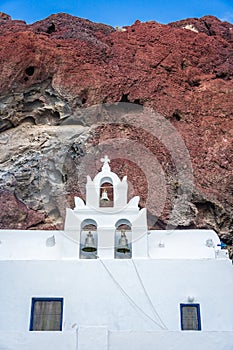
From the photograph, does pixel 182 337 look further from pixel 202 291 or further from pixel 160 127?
pixel 160 127

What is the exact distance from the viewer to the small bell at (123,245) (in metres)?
15.8

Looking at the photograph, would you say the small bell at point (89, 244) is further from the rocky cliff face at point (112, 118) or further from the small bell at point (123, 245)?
the rocky cliff face at point (112, 118)

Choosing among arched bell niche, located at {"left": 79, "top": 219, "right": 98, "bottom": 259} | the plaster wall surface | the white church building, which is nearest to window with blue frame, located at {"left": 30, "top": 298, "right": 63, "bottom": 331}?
the white church building

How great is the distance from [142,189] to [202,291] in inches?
250

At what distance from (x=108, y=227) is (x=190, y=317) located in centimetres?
328

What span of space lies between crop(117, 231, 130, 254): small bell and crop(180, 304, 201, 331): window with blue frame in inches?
90.1

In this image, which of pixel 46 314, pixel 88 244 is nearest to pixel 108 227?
pixel 88 244

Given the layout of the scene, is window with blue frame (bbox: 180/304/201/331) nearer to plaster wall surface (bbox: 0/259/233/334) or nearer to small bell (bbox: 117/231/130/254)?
plaster wall surface (bbox: 0/259/233/334)

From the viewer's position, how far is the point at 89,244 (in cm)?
1578

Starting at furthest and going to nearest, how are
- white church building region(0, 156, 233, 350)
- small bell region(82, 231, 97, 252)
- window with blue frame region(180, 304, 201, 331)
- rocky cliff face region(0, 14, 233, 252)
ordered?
rocky cliff face region(0, 14, 233, 252) → small bell region(82, 231, 97, 252) → window with blue frame region(180, 304, 201, 331) → white church building region(0, 156, 233, 350)

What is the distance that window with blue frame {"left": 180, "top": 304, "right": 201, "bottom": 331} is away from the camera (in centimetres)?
1452

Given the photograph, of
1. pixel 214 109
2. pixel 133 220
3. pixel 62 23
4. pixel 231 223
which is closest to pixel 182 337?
pixel 133 220

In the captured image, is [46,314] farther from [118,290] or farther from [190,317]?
[190,317]

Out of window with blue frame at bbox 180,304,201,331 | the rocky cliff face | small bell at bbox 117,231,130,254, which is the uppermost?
the rocky cliff face
